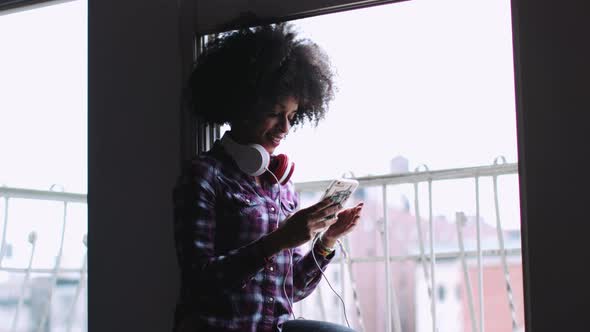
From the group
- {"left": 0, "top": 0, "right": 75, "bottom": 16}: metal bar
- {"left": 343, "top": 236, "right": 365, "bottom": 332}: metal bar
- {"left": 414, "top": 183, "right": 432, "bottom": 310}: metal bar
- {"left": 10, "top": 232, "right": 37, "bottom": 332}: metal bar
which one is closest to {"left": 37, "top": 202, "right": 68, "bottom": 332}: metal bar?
{"left": 10, "top": 232, "right": 37, "bottom": 332}: metal bar

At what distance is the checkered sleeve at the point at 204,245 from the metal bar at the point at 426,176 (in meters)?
1.24

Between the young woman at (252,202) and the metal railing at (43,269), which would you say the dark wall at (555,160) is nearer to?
the young woman at (252,202)

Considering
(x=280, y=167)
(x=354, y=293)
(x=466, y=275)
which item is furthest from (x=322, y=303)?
(x=280, y=167)

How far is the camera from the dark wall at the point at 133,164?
1869mm

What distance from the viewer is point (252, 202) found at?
1522 millimetres

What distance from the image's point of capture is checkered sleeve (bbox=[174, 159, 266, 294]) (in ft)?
4.46

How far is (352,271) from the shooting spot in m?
2.83

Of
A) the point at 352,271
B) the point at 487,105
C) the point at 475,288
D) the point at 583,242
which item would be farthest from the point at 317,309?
the point at 583,242

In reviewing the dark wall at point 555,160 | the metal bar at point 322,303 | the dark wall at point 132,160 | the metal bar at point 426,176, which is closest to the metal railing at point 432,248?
the metal bar at point 426,176

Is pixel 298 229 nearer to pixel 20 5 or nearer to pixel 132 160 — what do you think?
pixel 132 160

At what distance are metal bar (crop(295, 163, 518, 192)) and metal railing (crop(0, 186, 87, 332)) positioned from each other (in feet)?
3.35

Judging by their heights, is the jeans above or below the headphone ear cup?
below

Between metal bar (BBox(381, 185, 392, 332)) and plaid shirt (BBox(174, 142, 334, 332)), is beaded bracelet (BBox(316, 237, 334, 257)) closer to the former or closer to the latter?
plaid shirt (BBox(174, 142, 334, 332))

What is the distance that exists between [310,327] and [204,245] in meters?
0.29
